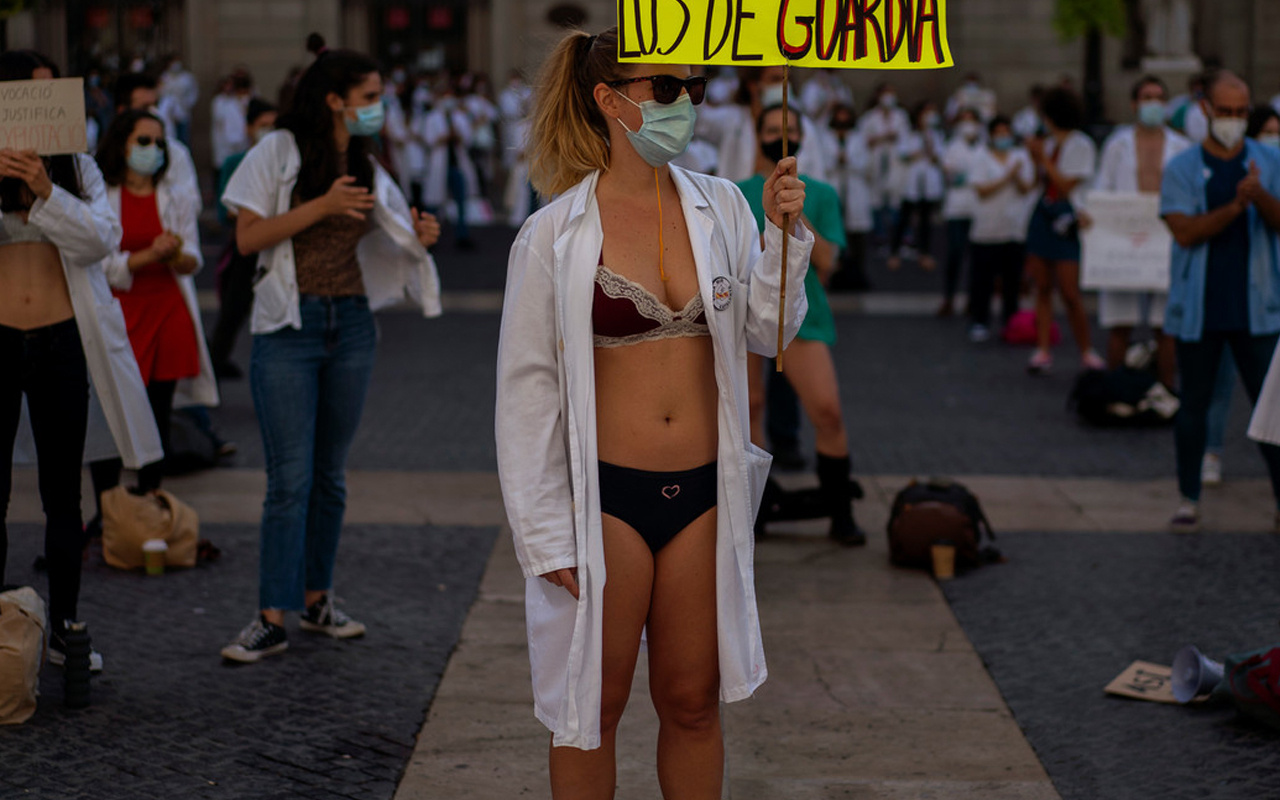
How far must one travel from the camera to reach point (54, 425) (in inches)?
207

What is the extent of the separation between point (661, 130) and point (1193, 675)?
9.23 feet

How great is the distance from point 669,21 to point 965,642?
3.20 m

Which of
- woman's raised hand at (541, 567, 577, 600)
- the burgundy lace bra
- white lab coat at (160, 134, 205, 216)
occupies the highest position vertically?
white lab coat at (160, 134, 205, 216)

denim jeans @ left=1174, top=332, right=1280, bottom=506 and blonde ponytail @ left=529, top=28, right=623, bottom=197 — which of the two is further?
denim jeans @ left=1174, top=332, right=1280, bottom=506

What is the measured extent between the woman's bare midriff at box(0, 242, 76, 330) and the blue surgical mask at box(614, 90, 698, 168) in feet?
8.31

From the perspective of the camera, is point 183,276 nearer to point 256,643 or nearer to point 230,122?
point 256,643

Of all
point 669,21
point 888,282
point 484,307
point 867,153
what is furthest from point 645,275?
point 867,153

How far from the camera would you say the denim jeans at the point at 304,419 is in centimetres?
551

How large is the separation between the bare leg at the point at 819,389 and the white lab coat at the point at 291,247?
1.87 meters

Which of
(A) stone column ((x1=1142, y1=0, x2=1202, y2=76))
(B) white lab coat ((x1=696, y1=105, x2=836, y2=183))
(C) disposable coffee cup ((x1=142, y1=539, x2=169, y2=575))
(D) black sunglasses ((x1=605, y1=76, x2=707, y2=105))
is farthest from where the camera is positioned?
(A) stone column ((x1=1142, y1=0, x2=1202, y2=76))

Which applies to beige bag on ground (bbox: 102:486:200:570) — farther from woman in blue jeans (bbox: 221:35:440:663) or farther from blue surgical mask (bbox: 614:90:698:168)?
blue surgical mask (bbox: 614:90:698:168)

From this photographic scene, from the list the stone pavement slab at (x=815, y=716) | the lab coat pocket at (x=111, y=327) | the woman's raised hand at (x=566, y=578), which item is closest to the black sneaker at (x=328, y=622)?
the stone pavement slab at (x=815, y=716)

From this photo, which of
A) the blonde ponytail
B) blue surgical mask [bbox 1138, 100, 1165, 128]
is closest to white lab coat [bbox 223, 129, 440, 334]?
the blonde ponytail

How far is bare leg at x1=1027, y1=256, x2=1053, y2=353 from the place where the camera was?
1206 cm
